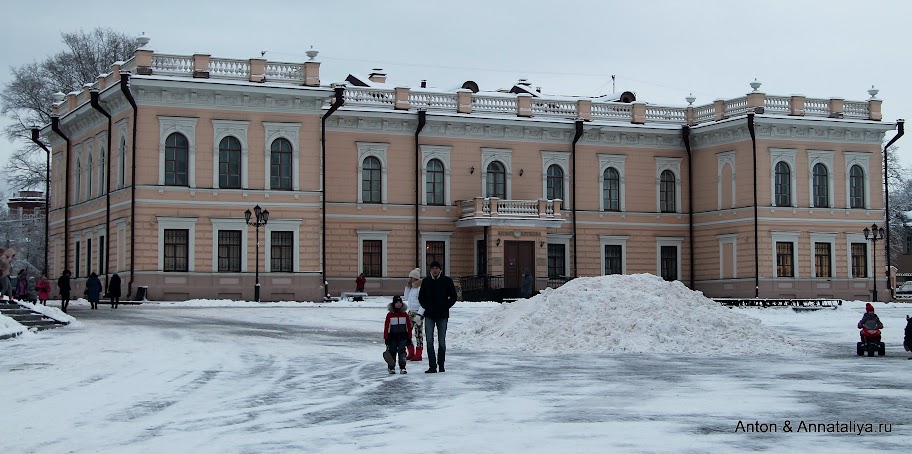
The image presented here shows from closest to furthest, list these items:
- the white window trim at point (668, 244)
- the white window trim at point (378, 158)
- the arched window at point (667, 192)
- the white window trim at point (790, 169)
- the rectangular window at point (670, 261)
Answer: the white window trim at point (378, 158) → the white window trim at point (790, 169) → the white window trim at point (668, 244) → the rectangular window at point (670, 261) → the arched window at point (667, 192)

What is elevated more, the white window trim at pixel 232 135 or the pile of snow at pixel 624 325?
the white window trim at pixel 232 135

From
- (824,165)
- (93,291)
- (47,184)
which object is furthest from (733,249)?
(47,184)

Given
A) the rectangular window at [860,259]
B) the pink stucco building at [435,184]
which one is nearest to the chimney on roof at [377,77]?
the pink stucco building at [435,184]

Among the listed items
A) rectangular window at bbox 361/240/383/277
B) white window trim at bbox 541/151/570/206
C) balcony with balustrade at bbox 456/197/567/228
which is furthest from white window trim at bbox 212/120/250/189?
white window trim at bbox 541/151/570/206

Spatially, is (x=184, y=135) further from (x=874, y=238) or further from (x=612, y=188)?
(x=874, y=238)

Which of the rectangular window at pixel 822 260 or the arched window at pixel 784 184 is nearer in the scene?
the arched window at pixel 784 184

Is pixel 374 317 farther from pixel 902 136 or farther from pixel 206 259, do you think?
pixel 902 136

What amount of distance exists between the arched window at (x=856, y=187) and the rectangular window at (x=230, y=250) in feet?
84.9

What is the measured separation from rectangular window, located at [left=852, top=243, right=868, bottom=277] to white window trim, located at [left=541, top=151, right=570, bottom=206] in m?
12.4

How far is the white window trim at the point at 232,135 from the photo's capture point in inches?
1666

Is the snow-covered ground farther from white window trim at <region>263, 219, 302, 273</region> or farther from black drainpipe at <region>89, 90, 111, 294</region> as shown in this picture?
black drainpipe at <region>89, 90, 111, 294</region>

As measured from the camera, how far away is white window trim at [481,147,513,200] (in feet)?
158

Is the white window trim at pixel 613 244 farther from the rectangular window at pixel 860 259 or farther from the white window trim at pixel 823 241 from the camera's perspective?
the rectangular window at pixel 860 259

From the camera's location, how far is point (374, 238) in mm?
46562
